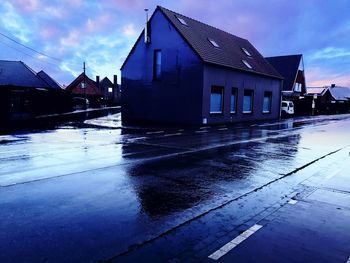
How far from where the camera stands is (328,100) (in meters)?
73.9

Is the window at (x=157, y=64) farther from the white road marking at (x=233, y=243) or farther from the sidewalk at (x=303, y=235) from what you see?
the white road marking at (x=233, y=243)

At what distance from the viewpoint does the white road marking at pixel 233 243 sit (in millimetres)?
4012

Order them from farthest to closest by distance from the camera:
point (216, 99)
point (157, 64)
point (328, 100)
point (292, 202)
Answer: point (328, 100), point (157, 64), point (216, 99), point (292, 202)

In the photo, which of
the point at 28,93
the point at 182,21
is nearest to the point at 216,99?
the point at 182,21

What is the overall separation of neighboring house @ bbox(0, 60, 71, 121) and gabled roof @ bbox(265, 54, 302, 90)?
109ft

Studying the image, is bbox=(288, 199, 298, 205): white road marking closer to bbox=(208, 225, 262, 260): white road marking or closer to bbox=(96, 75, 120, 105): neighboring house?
bbox=(208, 225, 262, 260): white road marking

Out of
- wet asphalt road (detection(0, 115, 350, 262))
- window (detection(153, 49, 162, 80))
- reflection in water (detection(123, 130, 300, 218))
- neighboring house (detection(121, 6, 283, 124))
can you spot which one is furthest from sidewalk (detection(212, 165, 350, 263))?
window (detection(153, 49, 162, 80))

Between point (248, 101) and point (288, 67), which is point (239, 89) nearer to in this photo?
point (248, 101)

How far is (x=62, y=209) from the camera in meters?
5.47

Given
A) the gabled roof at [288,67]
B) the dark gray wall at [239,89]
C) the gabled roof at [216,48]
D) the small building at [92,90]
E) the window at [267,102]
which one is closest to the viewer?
the dark gray wall at [239,89]

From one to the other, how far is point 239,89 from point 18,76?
89.5ft

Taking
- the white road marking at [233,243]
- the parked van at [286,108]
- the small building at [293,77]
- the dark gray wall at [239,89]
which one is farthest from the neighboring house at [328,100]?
the white road marking at [233,243]

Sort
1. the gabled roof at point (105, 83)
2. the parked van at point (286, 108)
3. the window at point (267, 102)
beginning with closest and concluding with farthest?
the window at point (267, 102) < the parked van at point (286, 108) < the gabled roof at point (105, 83)

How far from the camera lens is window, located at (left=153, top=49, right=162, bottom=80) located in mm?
26348
